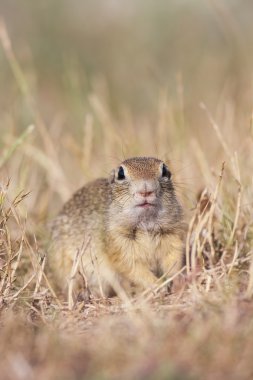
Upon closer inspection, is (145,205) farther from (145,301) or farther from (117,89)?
(117,89)

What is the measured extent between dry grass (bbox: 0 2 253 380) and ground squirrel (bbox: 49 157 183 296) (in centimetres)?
16

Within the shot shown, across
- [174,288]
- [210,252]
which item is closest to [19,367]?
[174,288]

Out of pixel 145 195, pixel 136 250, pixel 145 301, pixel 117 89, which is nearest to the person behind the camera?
pixel 145 301

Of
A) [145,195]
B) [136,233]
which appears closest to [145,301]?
[145,195]

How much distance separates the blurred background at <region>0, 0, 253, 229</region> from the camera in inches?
260

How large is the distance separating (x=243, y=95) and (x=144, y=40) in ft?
24.1

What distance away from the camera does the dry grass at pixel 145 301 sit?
316 centimetres

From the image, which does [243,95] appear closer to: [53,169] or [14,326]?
[53,169]

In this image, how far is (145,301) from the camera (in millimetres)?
4117

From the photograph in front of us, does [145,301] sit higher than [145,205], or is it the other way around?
[145,205]

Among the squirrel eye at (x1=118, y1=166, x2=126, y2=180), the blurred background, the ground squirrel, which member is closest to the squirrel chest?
the ground squirrel

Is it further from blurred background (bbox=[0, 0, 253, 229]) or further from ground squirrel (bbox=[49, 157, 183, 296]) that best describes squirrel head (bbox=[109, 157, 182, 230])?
blurred background (bbox=[0, 0, 253, 229])

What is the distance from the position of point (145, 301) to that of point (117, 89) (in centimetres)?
934

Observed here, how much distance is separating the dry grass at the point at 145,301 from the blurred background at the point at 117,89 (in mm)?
41
